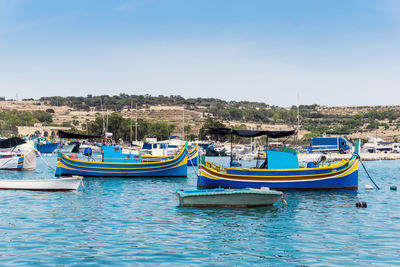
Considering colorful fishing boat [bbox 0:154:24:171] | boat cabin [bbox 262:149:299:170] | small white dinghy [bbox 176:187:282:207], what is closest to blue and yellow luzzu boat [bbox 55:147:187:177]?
colorful fishing boat [bbox 0:154:24:171]

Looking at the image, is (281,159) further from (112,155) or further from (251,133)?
(112,155)

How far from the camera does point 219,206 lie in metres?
25.3

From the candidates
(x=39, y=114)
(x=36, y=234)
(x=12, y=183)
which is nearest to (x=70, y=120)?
(x=39, y=114)

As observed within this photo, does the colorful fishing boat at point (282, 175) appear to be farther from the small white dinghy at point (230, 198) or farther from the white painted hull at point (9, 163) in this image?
the white painted hull at point (9, 163)

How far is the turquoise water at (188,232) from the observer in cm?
1555

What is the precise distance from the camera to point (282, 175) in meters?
32.9

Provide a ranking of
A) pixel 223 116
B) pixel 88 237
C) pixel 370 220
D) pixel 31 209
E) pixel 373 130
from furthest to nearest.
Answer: pixel 223 116 → pixel 373 130 → pixel 31 209 → pixel 370 220 → pixel 88 237

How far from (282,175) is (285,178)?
1.07 feet

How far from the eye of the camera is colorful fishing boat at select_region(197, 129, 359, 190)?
107ft

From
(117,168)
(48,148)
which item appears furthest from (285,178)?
(48,148)

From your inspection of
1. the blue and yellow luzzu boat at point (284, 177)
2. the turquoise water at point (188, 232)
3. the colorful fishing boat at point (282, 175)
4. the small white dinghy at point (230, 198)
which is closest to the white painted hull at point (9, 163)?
the turquoise water at point (188, 232)

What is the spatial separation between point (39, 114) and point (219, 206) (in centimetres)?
17138

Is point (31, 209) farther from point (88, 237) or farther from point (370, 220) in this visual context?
point (370, 220)

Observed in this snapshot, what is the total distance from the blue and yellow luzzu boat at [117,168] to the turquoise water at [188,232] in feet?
45.5
